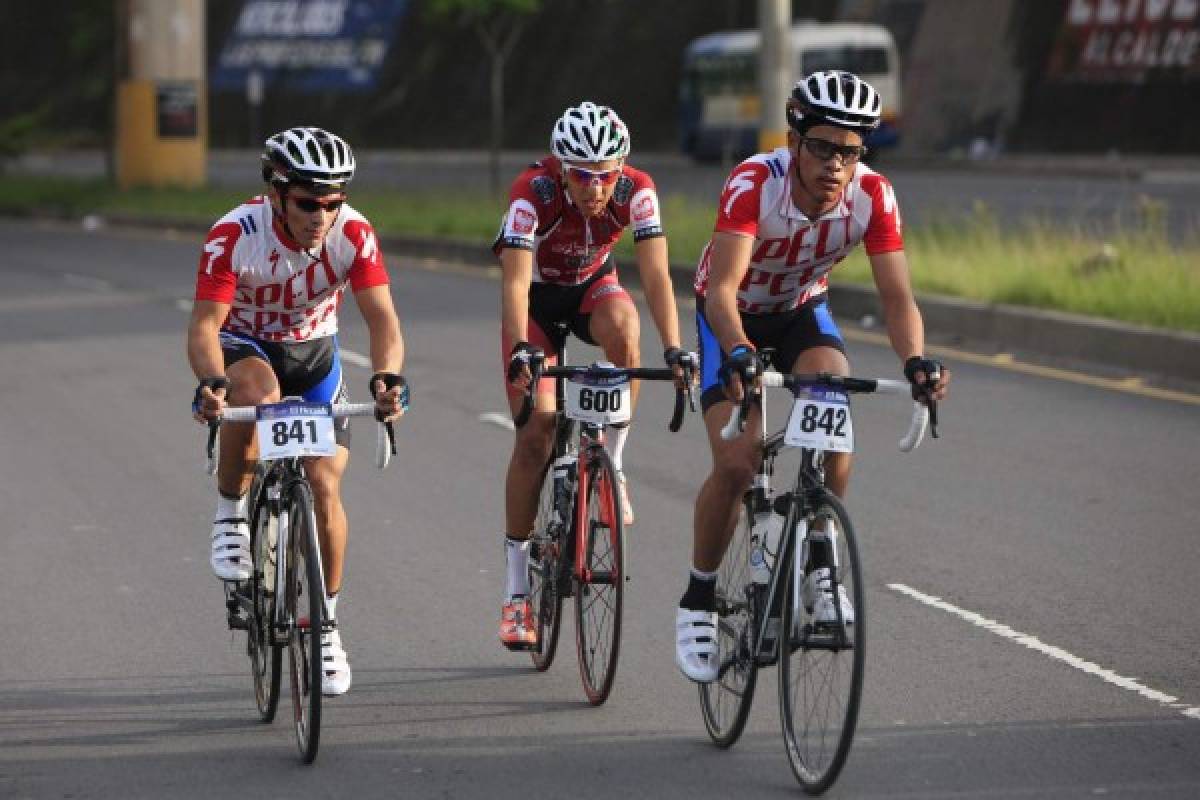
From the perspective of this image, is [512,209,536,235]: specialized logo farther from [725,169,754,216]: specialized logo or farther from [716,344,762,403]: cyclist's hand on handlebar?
[716,344,762,403]: cyclist's hand on handlebar

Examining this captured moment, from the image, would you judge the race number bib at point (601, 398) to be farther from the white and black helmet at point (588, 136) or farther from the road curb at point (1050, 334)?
the road curb at point (1050, 334)

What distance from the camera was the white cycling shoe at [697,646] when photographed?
6.95 m

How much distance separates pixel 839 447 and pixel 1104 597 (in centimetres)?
293

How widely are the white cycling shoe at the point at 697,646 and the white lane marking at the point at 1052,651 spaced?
1.37 meters

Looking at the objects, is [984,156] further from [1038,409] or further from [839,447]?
[839,447]

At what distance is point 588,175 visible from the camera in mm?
7676

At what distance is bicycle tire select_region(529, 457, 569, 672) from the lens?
25.6 ft

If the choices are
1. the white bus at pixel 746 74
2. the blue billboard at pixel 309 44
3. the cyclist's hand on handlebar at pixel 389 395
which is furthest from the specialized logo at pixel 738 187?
the blue billboard at pixel 309 44

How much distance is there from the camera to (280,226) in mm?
7199

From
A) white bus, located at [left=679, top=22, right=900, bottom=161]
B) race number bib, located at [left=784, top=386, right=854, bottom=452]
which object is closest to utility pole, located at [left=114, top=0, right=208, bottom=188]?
white bus, located at [left=679, top=22, right=900, bottom=161]

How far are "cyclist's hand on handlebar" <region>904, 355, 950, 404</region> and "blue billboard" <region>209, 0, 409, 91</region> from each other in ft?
186

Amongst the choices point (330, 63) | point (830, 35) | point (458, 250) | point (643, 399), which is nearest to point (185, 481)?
point (643, 399)

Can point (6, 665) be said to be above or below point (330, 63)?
above

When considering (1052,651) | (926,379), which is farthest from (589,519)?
(1052,651)
